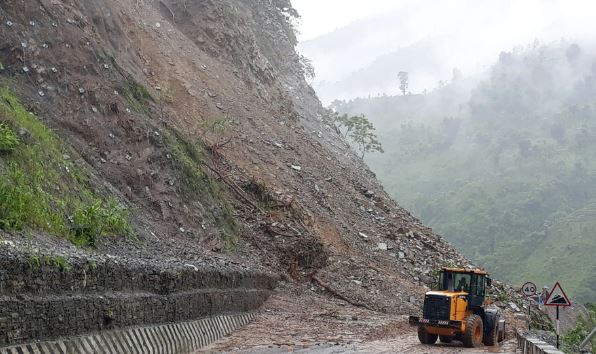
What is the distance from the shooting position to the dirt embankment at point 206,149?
65.2 ft

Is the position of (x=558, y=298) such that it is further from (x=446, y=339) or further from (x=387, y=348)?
(x=387, y=348)

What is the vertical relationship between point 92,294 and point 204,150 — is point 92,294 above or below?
below

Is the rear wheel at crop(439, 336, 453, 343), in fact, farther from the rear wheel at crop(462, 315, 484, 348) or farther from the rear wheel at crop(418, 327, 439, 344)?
Answer: the rear wheel at crop(462, 315, 484, 348)

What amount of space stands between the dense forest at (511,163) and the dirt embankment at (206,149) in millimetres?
50765

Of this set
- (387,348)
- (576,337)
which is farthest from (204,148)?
(576,337)

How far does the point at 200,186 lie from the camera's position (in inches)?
912

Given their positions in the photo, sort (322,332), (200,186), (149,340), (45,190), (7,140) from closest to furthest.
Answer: (149,340) < (7,140) < (45,190) < (322,332) < (200,186)

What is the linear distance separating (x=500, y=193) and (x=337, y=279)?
95.2 meters

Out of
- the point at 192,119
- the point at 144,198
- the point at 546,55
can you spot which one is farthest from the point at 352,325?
the point at 546,55

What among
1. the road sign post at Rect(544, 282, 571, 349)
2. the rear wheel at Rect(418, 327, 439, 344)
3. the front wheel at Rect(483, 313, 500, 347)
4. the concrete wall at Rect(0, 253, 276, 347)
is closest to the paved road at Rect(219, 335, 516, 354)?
the rear wheel at Rect(418, 327, 439, 344)

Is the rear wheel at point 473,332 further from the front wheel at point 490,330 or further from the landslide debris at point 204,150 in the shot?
the landslide debris at point 204,150

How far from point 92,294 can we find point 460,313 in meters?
10.3

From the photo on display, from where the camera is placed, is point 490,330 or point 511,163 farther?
point 511,163

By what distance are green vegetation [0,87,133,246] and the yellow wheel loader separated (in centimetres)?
788
